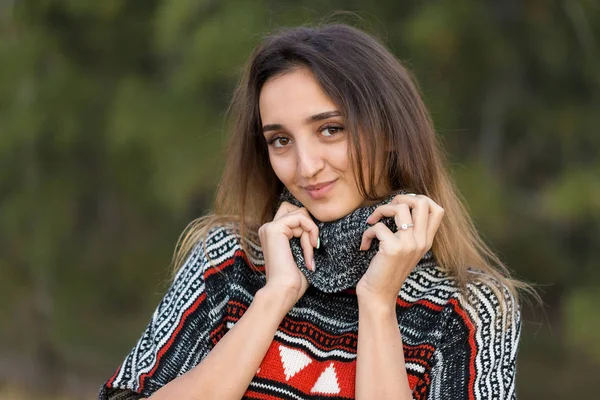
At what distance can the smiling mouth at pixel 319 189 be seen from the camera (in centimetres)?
189

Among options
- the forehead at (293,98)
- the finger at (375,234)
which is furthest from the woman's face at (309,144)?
the finger at (375,234)

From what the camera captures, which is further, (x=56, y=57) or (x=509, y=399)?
(x=56, y=57)

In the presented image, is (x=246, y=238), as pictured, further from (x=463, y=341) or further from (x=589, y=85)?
(x=589, y=85)

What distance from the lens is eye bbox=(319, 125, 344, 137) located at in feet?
6.10

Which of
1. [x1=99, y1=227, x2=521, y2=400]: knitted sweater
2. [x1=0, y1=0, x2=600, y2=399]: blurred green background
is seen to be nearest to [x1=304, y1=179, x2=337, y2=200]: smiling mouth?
[x1=99, y1=227, x2=521, y2=400]: knitted sweater

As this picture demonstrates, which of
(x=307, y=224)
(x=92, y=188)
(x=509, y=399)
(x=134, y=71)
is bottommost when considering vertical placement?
(x=509, y=399)

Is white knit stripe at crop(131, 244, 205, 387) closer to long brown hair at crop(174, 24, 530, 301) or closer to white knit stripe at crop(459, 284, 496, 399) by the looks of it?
long brown hair at crop(174, 24, 530, 301)

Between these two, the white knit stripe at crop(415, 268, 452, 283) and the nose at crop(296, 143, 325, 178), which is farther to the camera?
the white knit stripe at crop(415, 268, 452, 283)

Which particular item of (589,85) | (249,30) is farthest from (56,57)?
(589,85)

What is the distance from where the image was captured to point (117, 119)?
17.5 ft

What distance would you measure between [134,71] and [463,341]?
4.62 metres

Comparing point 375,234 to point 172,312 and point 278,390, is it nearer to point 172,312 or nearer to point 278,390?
point 278,390

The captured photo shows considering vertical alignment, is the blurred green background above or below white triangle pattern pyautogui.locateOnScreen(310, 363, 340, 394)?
above

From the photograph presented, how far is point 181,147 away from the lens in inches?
195
